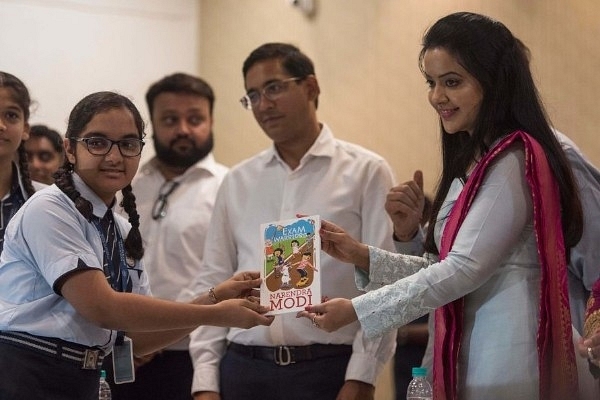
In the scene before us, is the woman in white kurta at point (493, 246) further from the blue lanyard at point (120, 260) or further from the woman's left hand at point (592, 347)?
the blue lanyard at point (120, 260)

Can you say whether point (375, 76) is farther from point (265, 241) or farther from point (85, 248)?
point (85, 248)

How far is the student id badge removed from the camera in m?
2.58

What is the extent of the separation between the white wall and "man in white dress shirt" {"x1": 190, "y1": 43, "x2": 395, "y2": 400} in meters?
2.43

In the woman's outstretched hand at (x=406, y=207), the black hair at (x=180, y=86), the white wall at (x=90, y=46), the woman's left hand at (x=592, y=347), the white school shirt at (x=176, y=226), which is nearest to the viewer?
the woman's left hand at (x=592, y=347)

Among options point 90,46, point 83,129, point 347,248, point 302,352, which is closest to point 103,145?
point 83,129

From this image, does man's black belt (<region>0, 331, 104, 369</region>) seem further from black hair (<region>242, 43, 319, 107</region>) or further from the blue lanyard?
black hair (<region>242, 43, 319, 107</region>)

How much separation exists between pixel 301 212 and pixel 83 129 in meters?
1.03

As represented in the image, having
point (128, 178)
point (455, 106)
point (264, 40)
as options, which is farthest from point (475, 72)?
point (264, 40)

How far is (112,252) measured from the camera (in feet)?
8.38

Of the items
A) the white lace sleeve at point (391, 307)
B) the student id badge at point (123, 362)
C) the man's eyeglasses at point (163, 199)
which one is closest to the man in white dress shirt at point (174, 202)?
the man's eyeglasses at point (163, 199)

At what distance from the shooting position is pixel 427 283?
2229mm

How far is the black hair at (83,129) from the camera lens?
2449mm

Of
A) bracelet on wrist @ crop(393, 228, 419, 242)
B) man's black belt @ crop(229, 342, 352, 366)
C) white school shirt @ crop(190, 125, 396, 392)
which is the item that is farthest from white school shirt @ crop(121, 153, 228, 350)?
bracelet on wrist @ crop(393, 228, 419, 242)

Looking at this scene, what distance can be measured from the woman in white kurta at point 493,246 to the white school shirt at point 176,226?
5.42 ft
